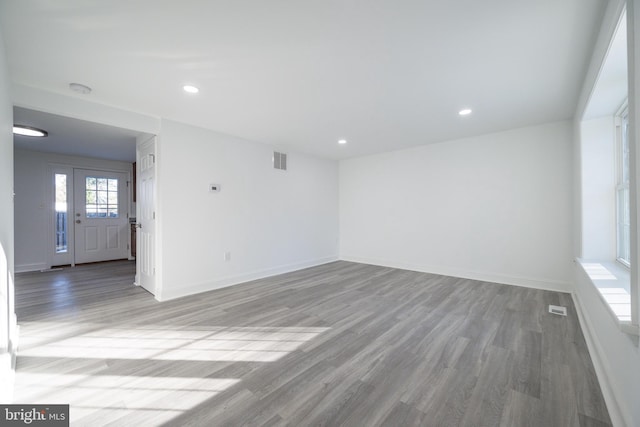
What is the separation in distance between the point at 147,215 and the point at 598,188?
5.86 metres

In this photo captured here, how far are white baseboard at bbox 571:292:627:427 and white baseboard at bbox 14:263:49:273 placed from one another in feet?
27.0

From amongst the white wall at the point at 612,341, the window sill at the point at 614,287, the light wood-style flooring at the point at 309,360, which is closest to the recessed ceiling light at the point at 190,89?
the light wood-style flooring at the point at 309,360

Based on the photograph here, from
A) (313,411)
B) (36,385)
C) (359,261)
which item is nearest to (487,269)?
(359,261)

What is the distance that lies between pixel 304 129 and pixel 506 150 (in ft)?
10.9

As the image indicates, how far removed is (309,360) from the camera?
6.73 feet

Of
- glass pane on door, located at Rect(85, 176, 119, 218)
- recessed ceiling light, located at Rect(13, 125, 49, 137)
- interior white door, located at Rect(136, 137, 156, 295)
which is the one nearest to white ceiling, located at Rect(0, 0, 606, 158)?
interior white door, located at Rect(136, 137, 156, 295)

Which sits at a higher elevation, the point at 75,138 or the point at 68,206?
the point at 75,138

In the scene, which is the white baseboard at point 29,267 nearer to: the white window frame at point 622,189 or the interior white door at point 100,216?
the interior white door at point 100,216

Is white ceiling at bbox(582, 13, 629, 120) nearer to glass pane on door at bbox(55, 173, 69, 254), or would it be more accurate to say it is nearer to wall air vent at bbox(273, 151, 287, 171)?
wall air vent at bbox(273, 151, 287, 171)

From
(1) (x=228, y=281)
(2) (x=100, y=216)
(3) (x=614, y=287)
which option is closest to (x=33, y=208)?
(2) (x=100, y=216)

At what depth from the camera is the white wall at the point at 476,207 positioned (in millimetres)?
3777

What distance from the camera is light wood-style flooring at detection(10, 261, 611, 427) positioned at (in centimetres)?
153

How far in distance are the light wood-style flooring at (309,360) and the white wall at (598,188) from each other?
0.84 metres

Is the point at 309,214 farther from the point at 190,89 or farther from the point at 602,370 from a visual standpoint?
the point at 602,370
